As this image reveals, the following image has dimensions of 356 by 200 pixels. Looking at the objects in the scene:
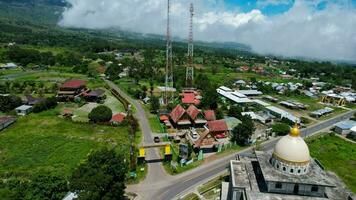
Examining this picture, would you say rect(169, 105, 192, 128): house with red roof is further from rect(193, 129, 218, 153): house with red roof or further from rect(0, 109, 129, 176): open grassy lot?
rect(0, 109, 129, 176): open grassy lot

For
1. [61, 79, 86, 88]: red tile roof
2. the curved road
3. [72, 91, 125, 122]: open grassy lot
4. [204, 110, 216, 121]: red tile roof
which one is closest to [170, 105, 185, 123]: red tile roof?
[204, 110, 216, 121]: red tile roof

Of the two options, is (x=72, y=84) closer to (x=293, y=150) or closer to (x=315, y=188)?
(x=293, y=150)

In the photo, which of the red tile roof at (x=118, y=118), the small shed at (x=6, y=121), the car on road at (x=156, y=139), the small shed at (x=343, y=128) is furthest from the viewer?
the small shed at (x=343, y=128)

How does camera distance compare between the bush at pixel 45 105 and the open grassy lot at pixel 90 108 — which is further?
the bush at pixel 45 105

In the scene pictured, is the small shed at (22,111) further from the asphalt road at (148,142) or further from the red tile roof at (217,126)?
the red tile roof at (217,126)

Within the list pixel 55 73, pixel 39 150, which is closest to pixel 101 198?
pixel 39 150

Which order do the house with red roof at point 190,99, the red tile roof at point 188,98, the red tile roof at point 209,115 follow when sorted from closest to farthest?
the red tile roof at point 209,115, the house with red roof at point 190,99, the red tile roof at point 188,98

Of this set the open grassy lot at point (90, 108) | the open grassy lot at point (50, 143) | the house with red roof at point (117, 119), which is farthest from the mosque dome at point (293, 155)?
the open grassy lot at point (90, 108)

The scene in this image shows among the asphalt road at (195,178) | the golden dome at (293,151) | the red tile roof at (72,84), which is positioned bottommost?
the asphalt road at (195,178)
